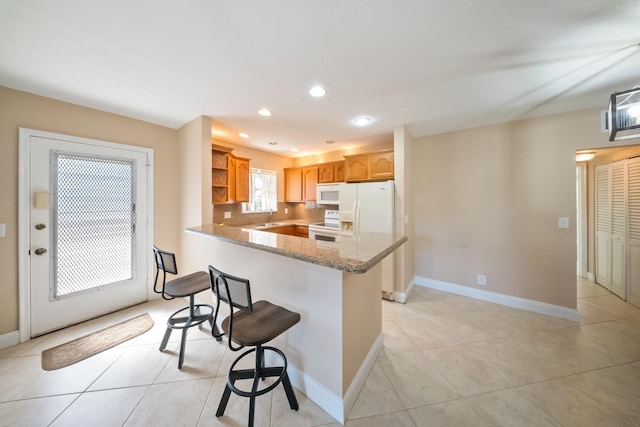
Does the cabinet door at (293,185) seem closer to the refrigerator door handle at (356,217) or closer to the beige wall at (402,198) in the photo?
the refrigerator door handle at (356,217)

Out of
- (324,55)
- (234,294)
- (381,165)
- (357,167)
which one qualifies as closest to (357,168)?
(357,167)

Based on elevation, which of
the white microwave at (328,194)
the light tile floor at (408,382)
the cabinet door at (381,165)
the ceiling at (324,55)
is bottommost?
the light tile floor at (408,382)

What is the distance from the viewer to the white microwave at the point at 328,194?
390 cm

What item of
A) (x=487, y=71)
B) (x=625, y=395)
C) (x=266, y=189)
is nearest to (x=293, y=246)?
(x=487, y=71)

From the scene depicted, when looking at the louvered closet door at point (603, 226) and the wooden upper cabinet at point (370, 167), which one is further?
the wooden upper cabinet at point (370, 167)

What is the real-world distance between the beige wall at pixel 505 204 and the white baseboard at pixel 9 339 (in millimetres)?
4875

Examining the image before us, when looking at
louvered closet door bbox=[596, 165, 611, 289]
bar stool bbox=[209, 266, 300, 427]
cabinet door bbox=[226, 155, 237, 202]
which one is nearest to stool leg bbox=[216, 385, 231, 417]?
bar stool bbox=[209, 266, 300, 427]

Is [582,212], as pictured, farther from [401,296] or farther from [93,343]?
[93,343]

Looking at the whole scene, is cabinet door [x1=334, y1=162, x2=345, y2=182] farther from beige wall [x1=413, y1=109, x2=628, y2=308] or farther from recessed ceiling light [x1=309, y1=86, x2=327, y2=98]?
recessed ceiling light [x1=309, y1=86, x2=327, y2=98]

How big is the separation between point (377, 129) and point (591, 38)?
2.03 metres

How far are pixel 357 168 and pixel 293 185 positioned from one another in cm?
183

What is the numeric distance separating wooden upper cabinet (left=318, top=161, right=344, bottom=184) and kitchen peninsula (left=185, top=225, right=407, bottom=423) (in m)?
2.60

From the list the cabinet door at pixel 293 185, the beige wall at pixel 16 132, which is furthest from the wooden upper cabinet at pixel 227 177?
the cabinet door at pixel 293 185

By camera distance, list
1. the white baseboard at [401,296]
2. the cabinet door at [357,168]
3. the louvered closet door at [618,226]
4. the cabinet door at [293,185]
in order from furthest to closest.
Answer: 1. the cabinet door at [293,185]
2. the cabinet door at [357,168]
3. the white baseboard at [401,296]
4. the louvered closet door at [618,226]
